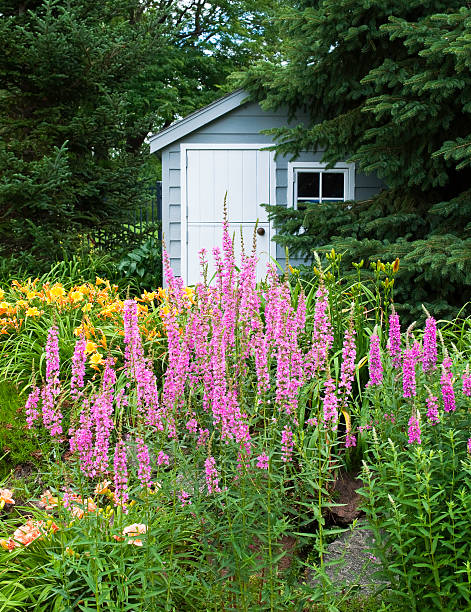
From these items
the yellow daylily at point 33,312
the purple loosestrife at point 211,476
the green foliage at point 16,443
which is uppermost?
the yellow daylily at point 33,312

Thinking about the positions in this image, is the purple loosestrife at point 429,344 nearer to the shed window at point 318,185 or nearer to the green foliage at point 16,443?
the green foliage at point 16,443

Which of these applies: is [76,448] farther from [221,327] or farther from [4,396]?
[4,396]

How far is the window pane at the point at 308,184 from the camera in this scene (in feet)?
26.3

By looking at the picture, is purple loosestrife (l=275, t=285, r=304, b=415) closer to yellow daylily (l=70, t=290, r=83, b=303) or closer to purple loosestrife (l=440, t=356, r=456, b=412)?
purple loosestrife (l=440, t=356, r=456, b=412)

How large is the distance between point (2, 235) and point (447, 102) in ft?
18.2

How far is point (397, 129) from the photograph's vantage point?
18.6ft

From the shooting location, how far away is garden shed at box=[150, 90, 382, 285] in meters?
7.91

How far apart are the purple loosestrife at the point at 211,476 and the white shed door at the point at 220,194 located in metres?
6.01

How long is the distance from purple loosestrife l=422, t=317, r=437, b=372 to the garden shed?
217 inches

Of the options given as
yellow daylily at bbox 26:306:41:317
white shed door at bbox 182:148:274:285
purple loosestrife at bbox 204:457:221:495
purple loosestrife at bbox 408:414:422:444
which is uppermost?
white shed door at bbox 182:148:274:285

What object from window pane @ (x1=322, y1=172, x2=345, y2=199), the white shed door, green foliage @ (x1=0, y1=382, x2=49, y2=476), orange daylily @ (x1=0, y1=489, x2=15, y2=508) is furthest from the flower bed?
window pane @ (x1=322, y1=172, x2=345, y2=199)

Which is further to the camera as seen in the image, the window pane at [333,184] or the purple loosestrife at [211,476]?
the window pane at [333,184]

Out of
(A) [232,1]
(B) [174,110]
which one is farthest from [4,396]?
(A) [232,1]

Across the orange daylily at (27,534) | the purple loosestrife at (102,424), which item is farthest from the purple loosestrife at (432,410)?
the orange daylily at (27,534)
